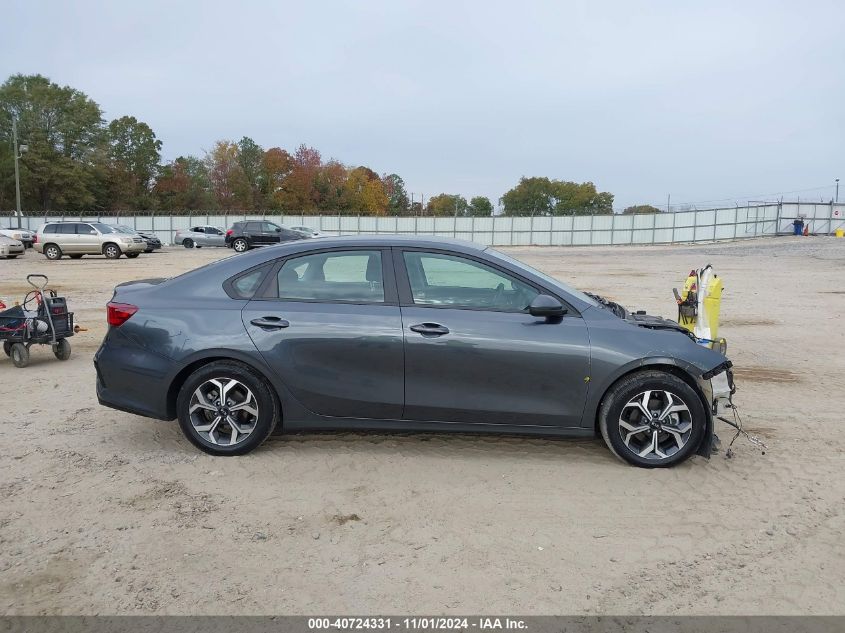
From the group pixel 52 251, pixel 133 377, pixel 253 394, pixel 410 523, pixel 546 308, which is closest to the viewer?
pixel 410 523

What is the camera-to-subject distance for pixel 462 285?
470cm

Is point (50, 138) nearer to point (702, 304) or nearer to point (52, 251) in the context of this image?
point (52, 251)

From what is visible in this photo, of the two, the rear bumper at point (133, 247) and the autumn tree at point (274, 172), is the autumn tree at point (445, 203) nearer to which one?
the autumn tree at point (274, 172)

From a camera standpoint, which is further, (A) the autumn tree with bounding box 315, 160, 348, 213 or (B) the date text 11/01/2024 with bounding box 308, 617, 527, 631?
(A) the autumn tree with bounding box 315, 160, 348, 213

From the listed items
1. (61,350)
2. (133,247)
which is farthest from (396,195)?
(61,350)

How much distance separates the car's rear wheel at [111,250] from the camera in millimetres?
28516

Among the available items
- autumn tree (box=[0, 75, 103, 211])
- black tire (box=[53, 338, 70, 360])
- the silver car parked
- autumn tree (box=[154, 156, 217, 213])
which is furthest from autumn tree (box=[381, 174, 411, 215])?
black tire (box=[53, 338, 70, 360])

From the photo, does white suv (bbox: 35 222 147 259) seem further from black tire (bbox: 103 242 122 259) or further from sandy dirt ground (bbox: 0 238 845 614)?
sandy dirt ground (bbox: 0 238 845 614)

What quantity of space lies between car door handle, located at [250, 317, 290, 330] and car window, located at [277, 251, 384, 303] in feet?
0.66

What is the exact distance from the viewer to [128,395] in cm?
472

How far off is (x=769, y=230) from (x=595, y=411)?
179ft

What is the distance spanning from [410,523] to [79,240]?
94.5ft

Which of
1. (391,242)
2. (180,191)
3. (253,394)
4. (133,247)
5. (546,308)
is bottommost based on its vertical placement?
(253,394)

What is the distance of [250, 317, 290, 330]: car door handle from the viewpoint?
4562 millimetres
